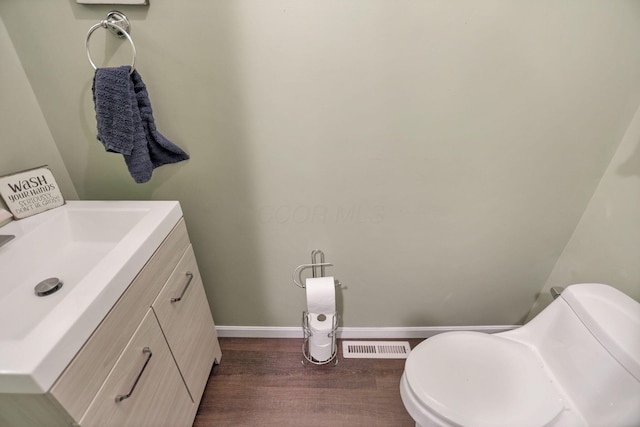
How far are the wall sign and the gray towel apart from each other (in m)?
0.30

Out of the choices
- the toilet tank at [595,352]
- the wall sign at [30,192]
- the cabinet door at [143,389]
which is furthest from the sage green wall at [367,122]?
the cabinet door at [143,389]

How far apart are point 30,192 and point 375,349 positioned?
1546 mm

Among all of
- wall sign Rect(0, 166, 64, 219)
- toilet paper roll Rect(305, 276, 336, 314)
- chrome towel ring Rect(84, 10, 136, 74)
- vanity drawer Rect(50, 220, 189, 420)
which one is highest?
chrome towel ring Rect(84, 10, 136, 74)

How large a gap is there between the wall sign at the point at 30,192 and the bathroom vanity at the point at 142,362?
0.15 m

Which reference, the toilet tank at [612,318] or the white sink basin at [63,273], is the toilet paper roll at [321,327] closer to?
the white sink basin at [63,273]

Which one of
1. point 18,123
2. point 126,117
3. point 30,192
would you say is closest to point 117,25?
point 126,117

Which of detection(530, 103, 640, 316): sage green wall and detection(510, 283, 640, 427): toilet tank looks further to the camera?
detection(530, 103, 640, 316): sage green wall

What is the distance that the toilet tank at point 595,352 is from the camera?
2.54 feet

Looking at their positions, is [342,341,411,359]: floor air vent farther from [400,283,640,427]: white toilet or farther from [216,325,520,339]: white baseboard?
[400,283,640,427]: white toilet

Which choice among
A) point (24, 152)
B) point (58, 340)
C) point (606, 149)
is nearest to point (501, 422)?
point (606, 149)

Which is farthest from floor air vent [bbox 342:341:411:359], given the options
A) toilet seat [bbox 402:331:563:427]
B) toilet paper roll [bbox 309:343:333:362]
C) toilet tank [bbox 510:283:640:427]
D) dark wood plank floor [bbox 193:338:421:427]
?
toilet tank [bbox 510:283:640:427]

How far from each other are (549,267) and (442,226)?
57cm

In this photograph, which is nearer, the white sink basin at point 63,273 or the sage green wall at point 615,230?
the white sink basin at point 63,273

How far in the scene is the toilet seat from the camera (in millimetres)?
866
